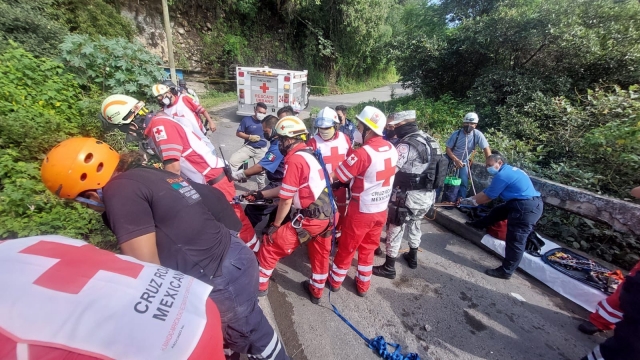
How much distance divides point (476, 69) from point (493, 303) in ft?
31.5

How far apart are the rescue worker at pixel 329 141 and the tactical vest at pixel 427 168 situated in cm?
76

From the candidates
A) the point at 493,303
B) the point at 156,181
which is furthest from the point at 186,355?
the point at 493,303

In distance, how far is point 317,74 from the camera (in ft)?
70.2

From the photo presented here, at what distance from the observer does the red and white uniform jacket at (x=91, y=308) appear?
0.70m

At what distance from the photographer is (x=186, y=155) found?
2.93m

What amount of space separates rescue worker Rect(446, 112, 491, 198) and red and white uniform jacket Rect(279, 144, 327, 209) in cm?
380

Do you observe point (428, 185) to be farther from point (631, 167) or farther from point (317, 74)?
point (317, 74)

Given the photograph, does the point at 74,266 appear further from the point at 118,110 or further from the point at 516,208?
the point at 516,208

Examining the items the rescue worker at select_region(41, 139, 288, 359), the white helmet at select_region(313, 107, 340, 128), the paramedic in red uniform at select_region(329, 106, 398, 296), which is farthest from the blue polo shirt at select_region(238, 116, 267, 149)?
the rescue worker at select_region(41, 139, 288, 359)

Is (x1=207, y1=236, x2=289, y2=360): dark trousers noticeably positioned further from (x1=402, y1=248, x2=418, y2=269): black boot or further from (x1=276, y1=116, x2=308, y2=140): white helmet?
(x1=402, y1=248, x2=418, y2=269): black boot

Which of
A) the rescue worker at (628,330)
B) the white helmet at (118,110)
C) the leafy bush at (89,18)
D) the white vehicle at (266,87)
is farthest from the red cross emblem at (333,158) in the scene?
the leafy bush at (89,18)

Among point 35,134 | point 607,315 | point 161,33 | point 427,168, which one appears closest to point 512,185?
point 427,168

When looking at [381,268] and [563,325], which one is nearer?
[563,325]

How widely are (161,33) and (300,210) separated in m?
16.4
